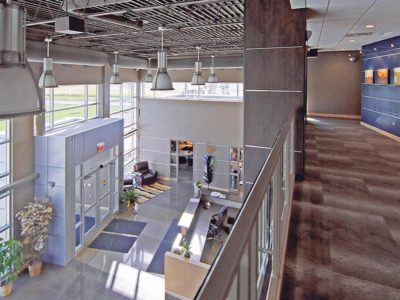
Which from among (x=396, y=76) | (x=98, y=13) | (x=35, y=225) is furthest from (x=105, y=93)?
(x=396, y=76)

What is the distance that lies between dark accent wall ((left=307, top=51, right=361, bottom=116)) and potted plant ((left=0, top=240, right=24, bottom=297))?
1228 cm

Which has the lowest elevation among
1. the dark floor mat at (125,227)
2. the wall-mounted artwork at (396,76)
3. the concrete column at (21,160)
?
the dark floor mat at (125,227)

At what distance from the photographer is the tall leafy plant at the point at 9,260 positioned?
828cm

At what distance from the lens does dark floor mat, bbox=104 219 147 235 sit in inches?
490

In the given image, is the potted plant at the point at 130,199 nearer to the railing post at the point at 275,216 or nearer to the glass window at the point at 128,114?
the glass window at the point at 128,114

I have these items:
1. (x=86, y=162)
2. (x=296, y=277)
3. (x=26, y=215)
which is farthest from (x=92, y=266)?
(x=296, y=277)

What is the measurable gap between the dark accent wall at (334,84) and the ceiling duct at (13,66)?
47.6 feet

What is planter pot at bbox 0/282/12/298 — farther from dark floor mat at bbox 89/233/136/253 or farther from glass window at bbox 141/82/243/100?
glass window at bbox 141/82/243/100

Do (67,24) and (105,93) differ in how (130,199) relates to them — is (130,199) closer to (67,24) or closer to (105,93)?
→ (105,93)

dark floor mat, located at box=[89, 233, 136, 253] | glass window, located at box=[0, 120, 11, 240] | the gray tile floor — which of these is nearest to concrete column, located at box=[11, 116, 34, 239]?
glass window, located at box=[0, 120, 11, 240]

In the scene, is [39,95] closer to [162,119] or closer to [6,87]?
[6,87]

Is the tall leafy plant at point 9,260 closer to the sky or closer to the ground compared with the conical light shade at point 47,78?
closer to the ground

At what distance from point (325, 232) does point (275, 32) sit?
3.79 metres

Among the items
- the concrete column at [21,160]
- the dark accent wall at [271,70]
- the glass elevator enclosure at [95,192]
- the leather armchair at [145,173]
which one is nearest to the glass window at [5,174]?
the concrete column at [21,160]
